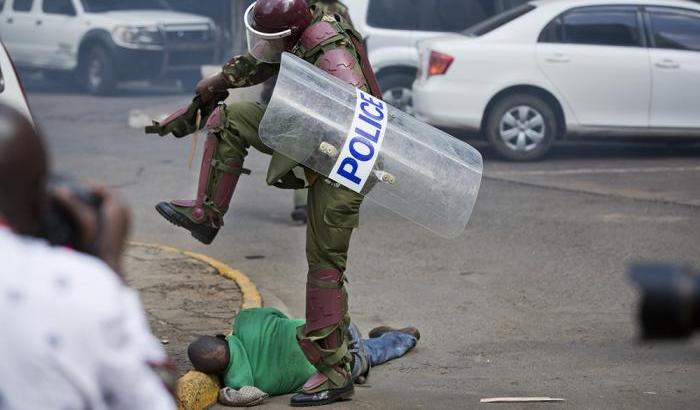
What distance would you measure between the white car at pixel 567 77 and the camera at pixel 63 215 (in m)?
11.3

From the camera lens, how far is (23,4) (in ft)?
70.4

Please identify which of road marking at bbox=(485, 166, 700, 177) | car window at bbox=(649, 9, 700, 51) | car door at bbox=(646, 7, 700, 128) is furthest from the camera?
car window at bbox=(649, 9, 700, 51)

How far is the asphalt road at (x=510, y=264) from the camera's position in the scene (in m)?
6.28

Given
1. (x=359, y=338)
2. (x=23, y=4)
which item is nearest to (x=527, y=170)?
(x=359, y=338)

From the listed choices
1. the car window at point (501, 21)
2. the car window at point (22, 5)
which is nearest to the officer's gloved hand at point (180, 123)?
the car window at point (501, 21)

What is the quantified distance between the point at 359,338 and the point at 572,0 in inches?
323

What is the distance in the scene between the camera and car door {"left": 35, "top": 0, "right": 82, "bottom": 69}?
2077 centimetres

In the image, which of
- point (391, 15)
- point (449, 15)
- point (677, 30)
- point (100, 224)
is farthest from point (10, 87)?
point (449, 15)

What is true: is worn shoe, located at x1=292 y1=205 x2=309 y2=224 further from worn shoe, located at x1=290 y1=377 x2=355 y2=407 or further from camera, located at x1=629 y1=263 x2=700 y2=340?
camera, located at x1=629 y1=263 x2=700 y2=340

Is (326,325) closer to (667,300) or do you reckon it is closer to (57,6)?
(667,300)

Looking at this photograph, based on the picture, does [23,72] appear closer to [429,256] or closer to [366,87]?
[429,256]

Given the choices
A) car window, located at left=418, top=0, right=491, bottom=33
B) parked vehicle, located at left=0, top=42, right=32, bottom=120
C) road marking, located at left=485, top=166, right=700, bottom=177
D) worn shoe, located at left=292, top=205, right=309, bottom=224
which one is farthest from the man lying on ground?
car window, located at left=418, top=0, right=491, bottom=33

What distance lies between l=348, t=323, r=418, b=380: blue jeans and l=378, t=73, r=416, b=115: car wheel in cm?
846

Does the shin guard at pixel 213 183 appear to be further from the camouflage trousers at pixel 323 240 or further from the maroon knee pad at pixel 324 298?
the maroon knee pad at pixel 324 298
